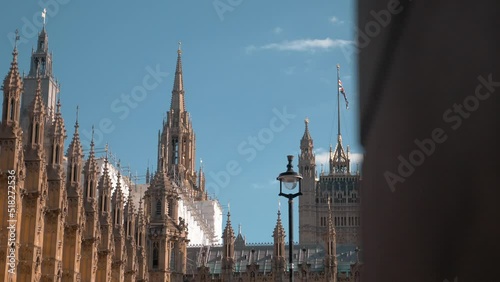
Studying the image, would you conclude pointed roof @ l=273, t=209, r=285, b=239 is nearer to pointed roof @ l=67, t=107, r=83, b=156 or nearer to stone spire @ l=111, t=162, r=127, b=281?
stone spire @ l=111, t=162, r=127, b=281

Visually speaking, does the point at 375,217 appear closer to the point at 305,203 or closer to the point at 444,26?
the point at 444,26

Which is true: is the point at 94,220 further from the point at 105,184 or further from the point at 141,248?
the point at 141,248

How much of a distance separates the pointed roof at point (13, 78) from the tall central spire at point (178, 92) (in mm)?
64667

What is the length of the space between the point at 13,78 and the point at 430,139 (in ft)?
168

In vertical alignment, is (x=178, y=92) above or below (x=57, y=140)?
above

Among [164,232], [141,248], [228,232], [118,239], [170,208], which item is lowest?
[141,248]

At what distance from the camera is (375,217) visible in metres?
3.81

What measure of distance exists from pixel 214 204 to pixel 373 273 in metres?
118

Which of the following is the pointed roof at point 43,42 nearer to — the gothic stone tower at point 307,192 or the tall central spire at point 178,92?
the tall central spire at point 178,92

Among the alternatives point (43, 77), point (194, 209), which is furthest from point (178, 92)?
point (43, 77)

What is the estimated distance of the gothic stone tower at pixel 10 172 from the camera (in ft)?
156

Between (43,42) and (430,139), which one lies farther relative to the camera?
(43,42)

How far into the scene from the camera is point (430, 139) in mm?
3299

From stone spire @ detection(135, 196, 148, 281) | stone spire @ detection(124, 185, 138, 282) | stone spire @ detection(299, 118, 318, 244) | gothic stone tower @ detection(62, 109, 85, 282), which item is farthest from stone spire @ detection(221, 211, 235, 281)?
stone spire @ detection(299, 118, 318, 244)
